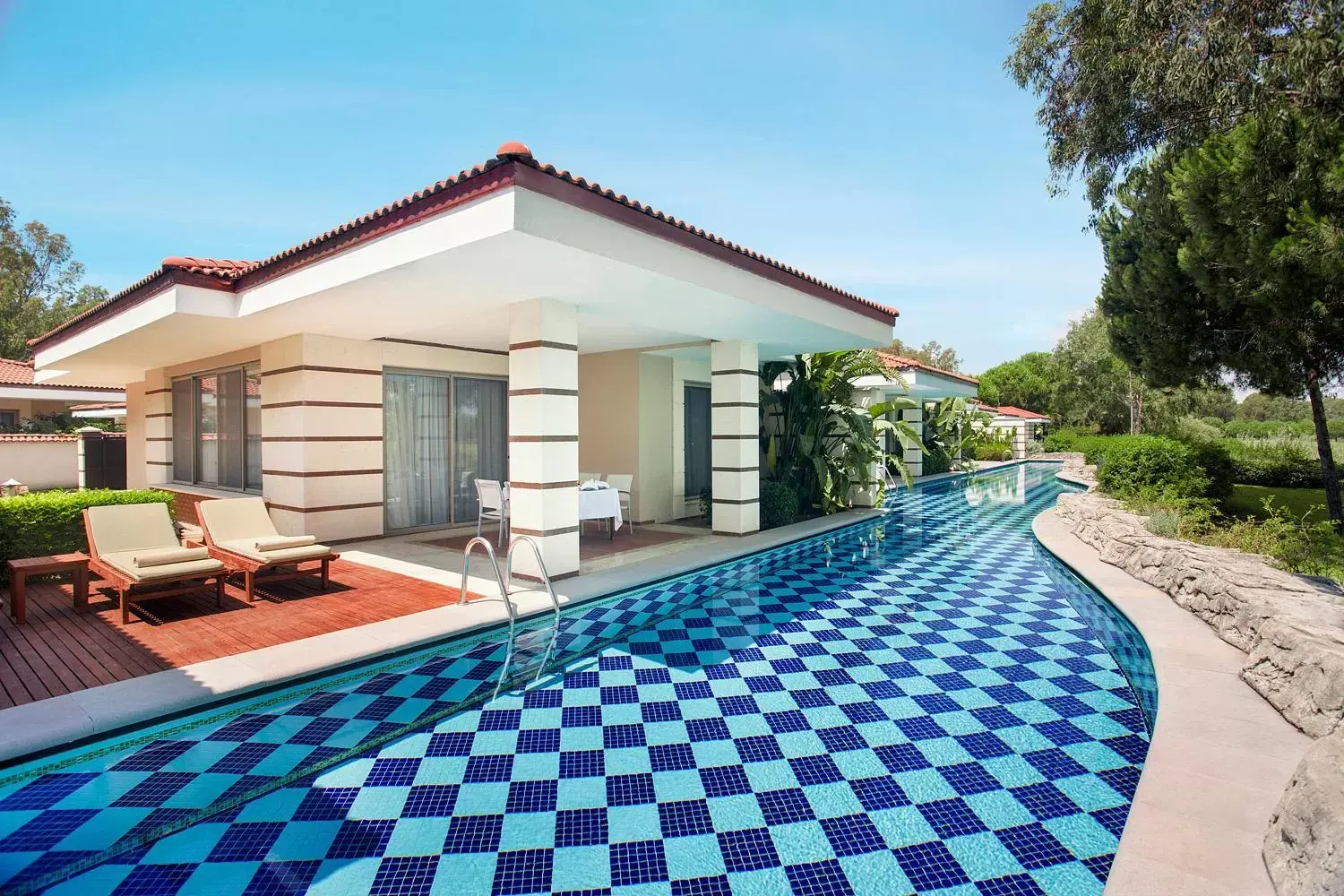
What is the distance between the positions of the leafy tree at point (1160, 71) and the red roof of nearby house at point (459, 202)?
4.83 m

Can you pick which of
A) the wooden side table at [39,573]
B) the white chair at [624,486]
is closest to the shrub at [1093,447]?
the white chair at [624,486]

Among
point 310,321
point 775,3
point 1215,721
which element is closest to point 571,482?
point 310,321

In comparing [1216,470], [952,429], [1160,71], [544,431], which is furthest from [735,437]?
[952,429]

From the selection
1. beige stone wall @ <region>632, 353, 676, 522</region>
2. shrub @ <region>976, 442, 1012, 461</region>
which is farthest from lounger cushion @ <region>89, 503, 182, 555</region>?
shrub @ <region>976, 442, 1012, 461</region>

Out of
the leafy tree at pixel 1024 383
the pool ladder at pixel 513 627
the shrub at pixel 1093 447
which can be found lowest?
the pool ladder at pixel 513 627

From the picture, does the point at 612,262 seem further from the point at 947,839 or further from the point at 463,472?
the point at 463,472

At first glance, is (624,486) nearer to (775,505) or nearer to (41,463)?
(775,505)

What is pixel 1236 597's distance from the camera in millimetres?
5844

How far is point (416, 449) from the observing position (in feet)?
38.0

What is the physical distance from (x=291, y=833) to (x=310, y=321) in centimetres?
749

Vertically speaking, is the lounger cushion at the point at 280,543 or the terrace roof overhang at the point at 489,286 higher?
the terrace roof overhang at the point at 489,286

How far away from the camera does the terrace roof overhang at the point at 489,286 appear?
211 inches

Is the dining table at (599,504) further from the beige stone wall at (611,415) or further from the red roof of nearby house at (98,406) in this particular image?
the red roof of nearby house at (98,406)

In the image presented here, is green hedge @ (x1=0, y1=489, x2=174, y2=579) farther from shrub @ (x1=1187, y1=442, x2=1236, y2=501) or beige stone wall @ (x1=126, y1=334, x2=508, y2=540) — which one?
shrub @ (x1=1187, y1=442, x2=1236, y2=501)
